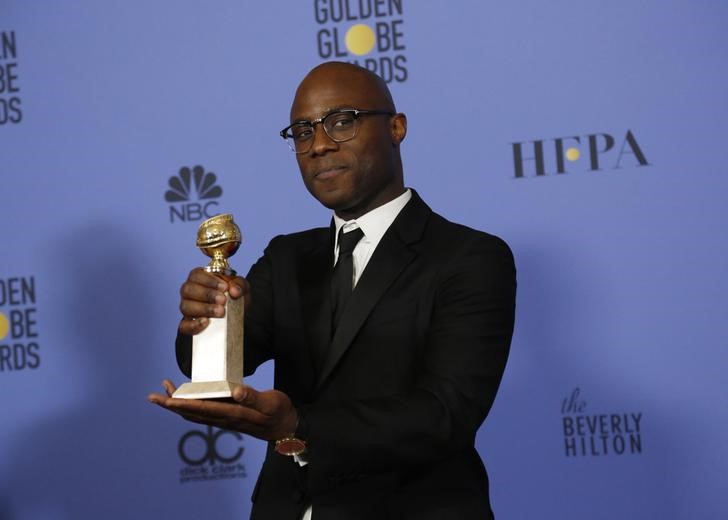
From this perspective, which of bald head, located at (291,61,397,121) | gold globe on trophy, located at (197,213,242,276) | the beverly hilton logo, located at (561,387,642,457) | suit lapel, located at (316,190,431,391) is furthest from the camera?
the beverly hilton logo, located at (561,387,642,457)

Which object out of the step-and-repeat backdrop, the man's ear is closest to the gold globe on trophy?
the man's ear

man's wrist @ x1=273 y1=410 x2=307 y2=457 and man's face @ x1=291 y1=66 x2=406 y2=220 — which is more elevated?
man's face @ x1=291 y1=66 x2=406 y2=220

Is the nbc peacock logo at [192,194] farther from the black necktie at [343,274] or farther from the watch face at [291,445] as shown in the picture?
the watch face at [291,445]

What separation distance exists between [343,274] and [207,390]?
16.0 inches

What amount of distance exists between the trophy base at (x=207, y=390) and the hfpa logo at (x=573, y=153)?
156cm

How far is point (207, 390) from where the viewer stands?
1284 mm

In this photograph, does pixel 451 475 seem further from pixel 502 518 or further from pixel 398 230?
pixel 502 518

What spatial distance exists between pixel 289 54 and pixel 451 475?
1.65 metres

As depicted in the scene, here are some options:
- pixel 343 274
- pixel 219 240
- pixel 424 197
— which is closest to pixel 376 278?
pixel 343 274

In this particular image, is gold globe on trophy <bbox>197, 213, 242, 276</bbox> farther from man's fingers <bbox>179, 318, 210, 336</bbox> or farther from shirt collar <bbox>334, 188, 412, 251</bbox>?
shirt collar <bbox>334, 188, 412, 251</bbox>

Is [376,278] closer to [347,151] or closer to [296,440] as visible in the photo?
[347,151]

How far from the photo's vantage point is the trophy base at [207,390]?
4.17 ft

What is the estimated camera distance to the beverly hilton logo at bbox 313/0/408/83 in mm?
2779

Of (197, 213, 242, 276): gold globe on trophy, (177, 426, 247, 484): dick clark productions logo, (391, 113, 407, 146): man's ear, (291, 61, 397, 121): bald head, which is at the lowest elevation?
(177, 426, 247, 484): dick clark productions logo
